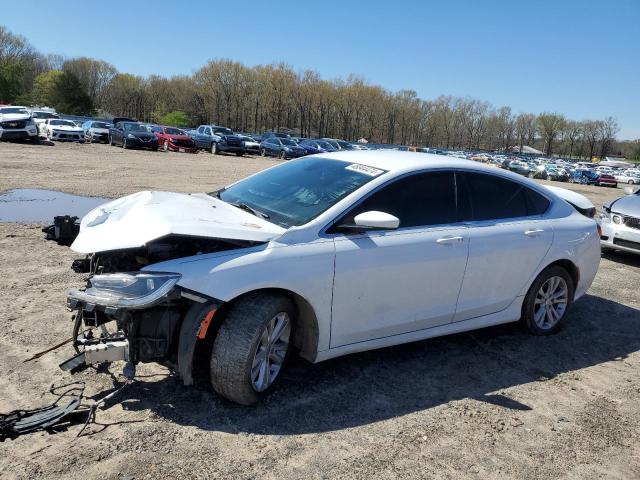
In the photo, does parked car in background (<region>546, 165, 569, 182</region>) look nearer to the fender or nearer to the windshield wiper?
the windshield wiper

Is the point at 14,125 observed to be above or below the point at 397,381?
above

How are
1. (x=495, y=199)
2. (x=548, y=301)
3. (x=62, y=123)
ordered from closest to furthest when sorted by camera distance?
(x=495, y=199)
(x=548, y=301)
(x=62, y=123)

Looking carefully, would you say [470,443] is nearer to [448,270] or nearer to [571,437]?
Answer: [571,437]

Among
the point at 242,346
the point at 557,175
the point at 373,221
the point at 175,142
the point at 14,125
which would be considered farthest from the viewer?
the point at 557,175

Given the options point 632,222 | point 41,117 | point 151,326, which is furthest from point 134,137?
point 151,326

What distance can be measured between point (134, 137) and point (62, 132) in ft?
15.1

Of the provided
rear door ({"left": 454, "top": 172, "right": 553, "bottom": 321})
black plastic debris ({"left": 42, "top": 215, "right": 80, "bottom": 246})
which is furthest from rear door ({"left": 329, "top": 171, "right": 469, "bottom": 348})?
black plastic debris ({"left": 42, "top": 215, "right": 80, "bottom": 246})

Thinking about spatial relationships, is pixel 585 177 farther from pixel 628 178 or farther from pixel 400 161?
pixel 400 161

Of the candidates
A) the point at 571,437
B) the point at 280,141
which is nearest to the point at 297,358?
the point at 571,437

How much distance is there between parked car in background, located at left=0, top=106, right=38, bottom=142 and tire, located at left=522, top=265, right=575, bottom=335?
2884 centimetres

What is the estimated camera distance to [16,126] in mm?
27156

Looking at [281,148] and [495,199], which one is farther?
[281,148]

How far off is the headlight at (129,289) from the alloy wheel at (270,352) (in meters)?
0.68

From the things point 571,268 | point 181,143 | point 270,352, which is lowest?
point 270,352
